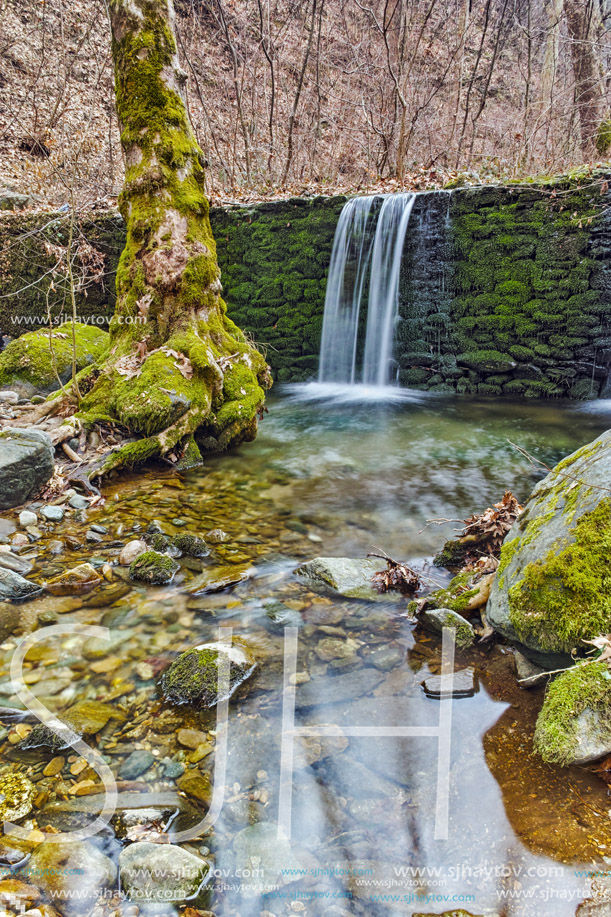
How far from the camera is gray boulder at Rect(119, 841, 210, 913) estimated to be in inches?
47.7

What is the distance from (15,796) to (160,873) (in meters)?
0.51

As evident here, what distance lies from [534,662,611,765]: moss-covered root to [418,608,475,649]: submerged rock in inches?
21.7

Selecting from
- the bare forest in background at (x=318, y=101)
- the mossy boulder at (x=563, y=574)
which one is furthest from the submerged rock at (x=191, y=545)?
the bare forest in background at (x=318, y=101)

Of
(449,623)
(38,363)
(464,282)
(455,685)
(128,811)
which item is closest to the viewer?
(128,811)

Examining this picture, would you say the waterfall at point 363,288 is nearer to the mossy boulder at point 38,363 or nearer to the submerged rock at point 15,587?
Answer: the mossy boulder at point 38,363

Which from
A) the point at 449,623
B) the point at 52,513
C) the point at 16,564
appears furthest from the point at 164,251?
the point at 449,623

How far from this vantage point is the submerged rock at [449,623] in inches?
83.0

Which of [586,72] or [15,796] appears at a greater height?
[586,72]

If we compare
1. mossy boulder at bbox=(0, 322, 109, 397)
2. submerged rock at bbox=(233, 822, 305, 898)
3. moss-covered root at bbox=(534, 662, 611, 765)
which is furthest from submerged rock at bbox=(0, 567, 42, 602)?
mossy boulder at bbox=(0, 322, 109, 397)

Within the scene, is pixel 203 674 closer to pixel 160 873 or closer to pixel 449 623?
pixel 160 873

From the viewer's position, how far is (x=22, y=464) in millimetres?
3299

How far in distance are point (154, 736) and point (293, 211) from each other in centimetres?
837

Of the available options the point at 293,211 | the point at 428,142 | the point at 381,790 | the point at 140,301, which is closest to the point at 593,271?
the point at 293,211

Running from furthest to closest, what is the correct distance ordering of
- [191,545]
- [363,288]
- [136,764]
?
1. [363,288]
2. [191,545]
3. [136,764]
